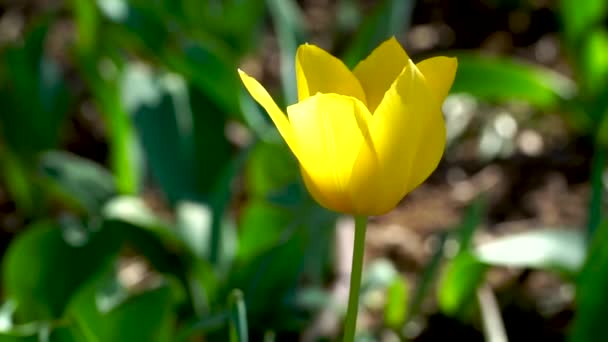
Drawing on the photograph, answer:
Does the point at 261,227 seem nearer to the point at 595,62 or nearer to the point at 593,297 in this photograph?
the point at 593,297

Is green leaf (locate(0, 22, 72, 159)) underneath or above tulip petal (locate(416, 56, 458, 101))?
underneath

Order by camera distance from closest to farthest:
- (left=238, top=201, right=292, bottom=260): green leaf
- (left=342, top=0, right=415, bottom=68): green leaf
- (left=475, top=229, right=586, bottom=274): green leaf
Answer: (left=475, top=229, right=586, bottom=274): green leaf < (left=238, top=201, right=292, bottom=260): green leaf < (left=342, top=0, right=415, bottom=68): green leaf

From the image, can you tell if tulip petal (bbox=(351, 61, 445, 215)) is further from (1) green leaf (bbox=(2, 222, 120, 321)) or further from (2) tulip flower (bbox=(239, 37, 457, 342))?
(1) green leaf (bbox=(2, 222, 120, 321))

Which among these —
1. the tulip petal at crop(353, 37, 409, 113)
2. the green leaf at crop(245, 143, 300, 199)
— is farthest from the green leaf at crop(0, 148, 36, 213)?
the tulip petal at crop(353, 37, 409, 113)

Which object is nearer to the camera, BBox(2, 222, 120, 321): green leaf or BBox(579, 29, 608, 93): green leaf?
BBox(2, 222, 120, 321): green leaf

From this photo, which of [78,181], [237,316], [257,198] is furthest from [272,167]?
[237,316]

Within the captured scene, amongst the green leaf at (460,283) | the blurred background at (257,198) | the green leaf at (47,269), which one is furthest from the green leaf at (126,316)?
the green leaf at (460,283)

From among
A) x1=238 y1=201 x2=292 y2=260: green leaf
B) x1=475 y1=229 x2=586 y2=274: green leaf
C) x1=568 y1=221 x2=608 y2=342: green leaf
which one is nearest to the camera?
x1=568 y1=221 x2=608 y2=342: green leaf
